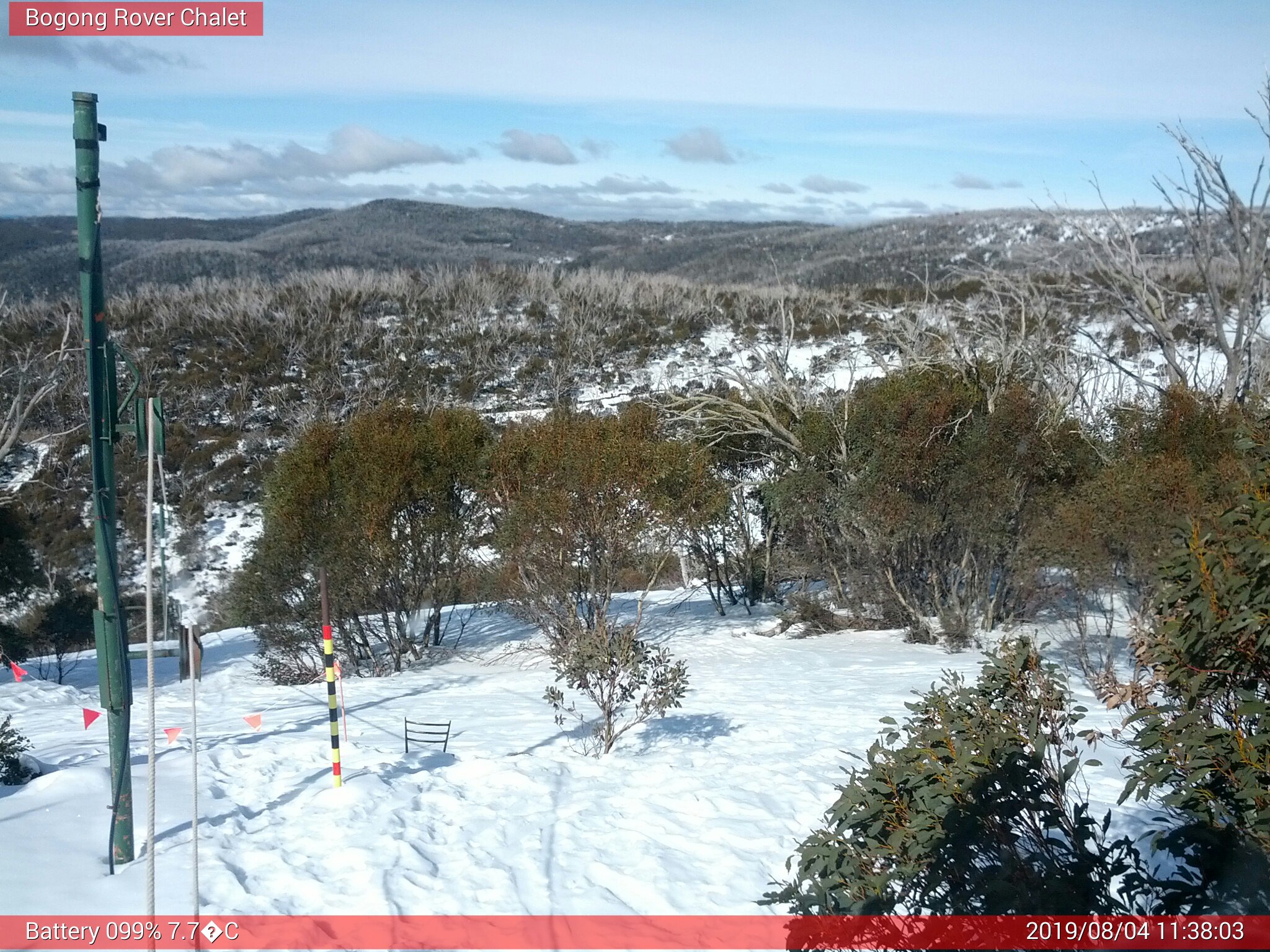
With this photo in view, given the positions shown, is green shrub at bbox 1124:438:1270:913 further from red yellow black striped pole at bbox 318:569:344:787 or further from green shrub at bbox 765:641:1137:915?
red yellow black striped pole at bbox 318:569:344:787

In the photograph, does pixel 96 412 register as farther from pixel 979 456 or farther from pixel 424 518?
pixel 979 456

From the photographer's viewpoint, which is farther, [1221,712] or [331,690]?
[331,690]

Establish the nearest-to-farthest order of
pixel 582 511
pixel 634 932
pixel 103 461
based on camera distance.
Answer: pixel 103 461, pixel 634 932, pixel 582 511

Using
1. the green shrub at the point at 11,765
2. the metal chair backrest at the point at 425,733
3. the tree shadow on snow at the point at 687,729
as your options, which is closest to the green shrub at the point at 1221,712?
the metal chair backrest at the point at 425,733

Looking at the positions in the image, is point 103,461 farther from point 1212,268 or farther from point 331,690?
point 1212,268

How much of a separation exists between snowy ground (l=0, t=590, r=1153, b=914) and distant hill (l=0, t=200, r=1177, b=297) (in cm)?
4060

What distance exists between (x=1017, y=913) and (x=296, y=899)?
348 cm

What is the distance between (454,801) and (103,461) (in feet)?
10.8

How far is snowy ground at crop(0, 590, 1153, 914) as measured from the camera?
4.96 metres

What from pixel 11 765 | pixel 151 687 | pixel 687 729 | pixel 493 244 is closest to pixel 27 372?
pixel 11 765

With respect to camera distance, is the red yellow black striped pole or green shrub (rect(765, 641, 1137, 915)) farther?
the red yellow black striped pole

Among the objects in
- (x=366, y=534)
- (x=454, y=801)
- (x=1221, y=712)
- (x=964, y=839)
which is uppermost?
(x=1221, y=712)

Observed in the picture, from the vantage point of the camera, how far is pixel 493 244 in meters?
95.2

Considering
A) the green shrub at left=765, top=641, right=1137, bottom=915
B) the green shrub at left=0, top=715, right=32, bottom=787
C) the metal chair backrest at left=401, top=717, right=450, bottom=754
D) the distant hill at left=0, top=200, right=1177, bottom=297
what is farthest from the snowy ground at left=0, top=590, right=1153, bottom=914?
the distant hill at left=0, top=200, right=1177, bottom=297
